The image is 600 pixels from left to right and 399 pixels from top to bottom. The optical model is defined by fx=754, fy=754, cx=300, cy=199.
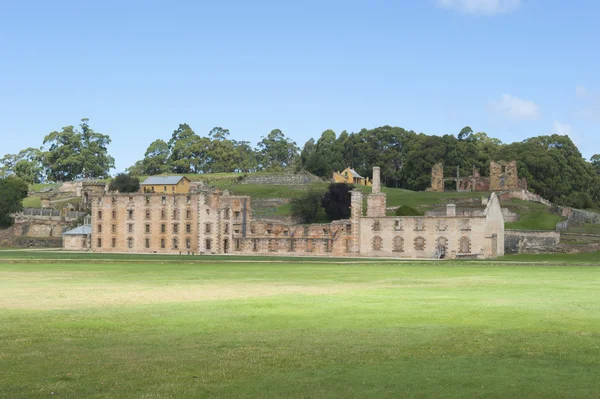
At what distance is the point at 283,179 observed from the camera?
479ft

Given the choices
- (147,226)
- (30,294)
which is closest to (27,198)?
(147,226)

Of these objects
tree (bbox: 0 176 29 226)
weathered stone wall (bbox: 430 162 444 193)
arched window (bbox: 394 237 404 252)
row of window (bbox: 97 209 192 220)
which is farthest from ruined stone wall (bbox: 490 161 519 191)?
tree (bbox: 0 176 29 226)

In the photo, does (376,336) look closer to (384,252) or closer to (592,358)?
(592,358)

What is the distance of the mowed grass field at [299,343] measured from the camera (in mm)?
11859

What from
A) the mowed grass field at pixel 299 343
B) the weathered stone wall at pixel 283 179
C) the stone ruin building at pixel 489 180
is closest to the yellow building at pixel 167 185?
the weathered stone wall at pixel 283 179

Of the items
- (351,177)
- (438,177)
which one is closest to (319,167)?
(351,177)

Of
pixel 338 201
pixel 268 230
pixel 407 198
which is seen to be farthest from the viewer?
pixel 407 198

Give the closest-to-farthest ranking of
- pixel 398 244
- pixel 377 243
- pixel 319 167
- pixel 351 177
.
Result: pixel 398 244
pixel 377 243
pixel 351 177
pixel 319 167

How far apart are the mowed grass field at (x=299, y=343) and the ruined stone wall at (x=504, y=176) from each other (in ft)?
308

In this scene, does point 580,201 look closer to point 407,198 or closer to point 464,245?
point 407,198

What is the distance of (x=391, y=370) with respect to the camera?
1298cm

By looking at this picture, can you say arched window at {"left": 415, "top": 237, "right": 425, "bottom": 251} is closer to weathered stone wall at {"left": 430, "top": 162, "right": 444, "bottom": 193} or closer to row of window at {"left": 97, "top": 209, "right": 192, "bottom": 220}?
row of window at {"left": 97, "top": 209, "right": 192, "bottom": 220}

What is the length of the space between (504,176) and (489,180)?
680 cm

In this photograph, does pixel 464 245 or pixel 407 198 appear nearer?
pixel 464 245
